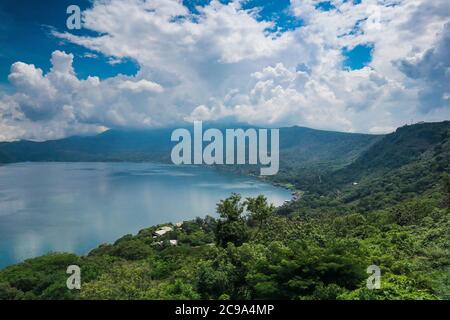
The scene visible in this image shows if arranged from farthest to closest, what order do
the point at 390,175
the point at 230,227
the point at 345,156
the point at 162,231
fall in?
1. the point at 345,156
2. the point at 390,175
3. the point at 162,231
4. the point at 230,227

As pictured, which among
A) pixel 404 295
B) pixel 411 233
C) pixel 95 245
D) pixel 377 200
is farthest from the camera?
pixel 377 200

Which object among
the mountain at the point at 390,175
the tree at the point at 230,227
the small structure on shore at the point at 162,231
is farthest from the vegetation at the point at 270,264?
the mountain at the point at 390,175

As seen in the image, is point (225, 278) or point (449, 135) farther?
point (449, 135)

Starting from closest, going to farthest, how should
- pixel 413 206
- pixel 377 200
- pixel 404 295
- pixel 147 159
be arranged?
1. pixel 404 295
2. pixel 413 206
3. pixel 377 200
4. pixel 147 159

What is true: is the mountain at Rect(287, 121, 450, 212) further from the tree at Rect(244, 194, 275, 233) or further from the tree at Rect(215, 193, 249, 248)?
the tree at Rect(215, 193, 249, 248)

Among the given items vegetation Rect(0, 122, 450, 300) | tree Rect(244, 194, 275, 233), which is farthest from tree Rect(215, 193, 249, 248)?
tree Rect(244, 194, 275, 233)

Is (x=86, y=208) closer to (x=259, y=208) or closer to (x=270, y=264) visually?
(x=259, y=208)

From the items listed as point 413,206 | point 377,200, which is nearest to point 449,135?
point 377,200

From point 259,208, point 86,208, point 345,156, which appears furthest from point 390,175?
point 345,156
